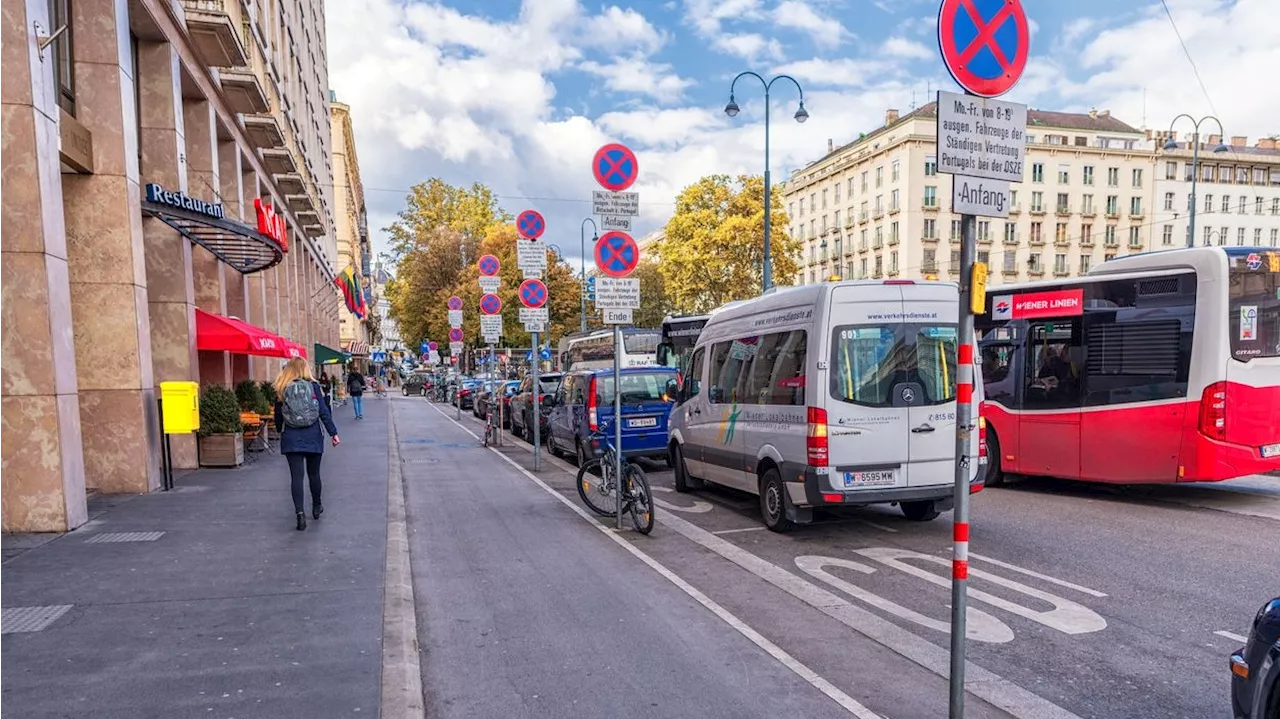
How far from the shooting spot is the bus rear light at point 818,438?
745 centimetres

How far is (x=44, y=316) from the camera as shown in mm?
7629

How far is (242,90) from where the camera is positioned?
54.8 feet

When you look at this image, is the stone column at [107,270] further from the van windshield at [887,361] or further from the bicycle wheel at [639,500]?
the van windshield at [887,361]

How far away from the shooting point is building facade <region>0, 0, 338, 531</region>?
24.8ft

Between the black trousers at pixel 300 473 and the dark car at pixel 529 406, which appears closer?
the black trousers at pixel 300 473

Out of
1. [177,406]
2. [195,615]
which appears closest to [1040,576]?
[195,615]

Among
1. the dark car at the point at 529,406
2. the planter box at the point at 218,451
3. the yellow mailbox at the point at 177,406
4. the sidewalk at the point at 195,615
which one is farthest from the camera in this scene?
the dark car at the point at 529,406

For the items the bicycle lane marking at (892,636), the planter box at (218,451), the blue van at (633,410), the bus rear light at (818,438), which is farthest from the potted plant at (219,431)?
the bus rear light at (818,438)

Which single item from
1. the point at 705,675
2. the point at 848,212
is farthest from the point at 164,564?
the point at 848,212

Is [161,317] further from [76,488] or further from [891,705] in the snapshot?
[891,705]

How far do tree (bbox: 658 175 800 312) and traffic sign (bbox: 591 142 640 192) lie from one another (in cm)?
3305

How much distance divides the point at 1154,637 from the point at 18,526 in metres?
9.74

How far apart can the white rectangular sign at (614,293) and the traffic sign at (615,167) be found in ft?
3.43

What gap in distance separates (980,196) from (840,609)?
11.0 ft
